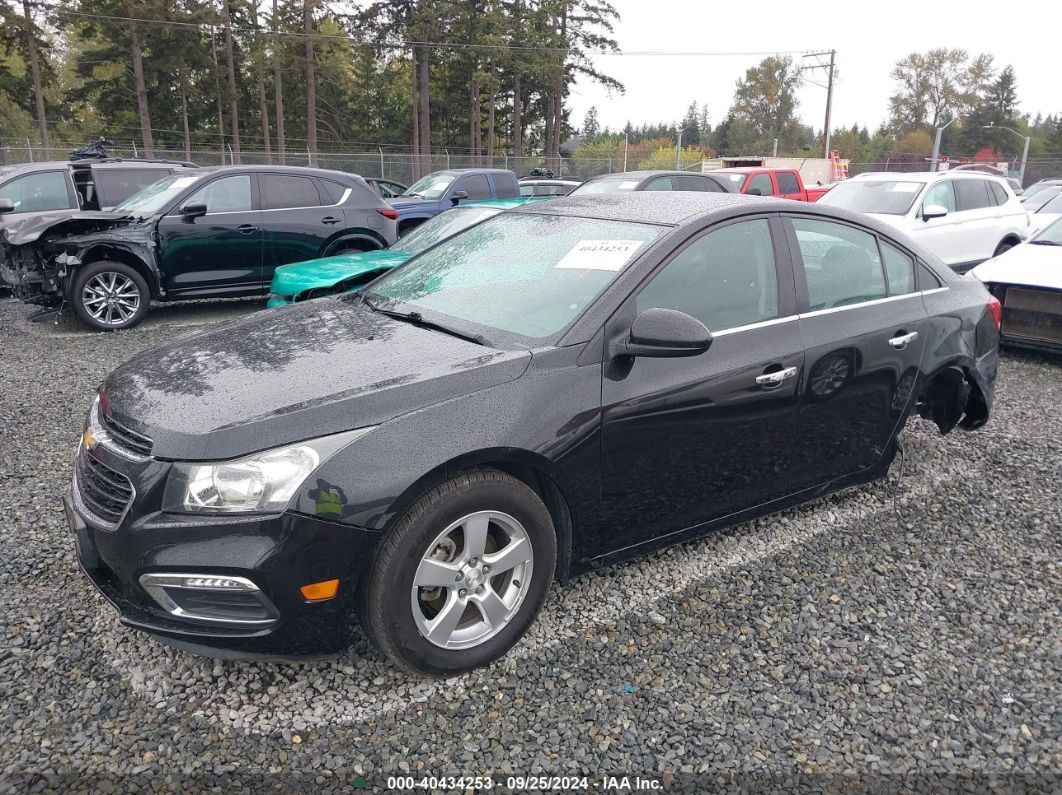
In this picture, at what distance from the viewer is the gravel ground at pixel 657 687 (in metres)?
2.29

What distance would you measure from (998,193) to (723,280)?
31.8ft

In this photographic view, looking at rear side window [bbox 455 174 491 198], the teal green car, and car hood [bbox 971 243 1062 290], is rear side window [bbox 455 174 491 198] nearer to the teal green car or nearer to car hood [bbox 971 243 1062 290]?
the teal green car

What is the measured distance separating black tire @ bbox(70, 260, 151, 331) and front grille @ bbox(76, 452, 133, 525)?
6.39 metres

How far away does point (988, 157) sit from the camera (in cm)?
7431

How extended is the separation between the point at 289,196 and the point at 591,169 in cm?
2995

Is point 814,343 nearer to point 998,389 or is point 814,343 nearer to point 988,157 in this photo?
point 998,389

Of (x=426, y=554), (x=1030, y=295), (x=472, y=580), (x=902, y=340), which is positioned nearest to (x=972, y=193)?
(x=1030, y=295)

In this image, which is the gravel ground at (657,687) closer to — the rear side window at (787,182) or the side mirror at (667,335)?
the side mirror at (667,335)

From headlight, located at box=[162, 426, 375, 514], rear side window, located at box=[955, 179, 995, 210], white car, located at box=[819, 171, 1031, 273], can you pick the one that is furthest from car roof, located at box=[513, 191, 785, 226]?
rear side window, located at box=[955, 179, 995, 210]

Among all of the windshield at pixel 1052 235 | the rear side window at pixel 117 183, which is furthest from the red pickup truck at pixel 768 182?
the rear side window at pixel 117 183

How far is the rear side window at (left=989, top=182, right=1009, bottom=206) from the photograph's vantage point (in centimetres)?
1048

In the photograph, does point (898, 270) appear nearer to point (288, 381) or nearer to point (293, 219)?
point (288, 381)

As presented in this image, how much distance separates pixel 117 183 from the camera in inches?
396

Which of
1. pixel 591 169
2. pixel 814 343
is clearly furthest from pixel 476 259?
pixel 591 169
